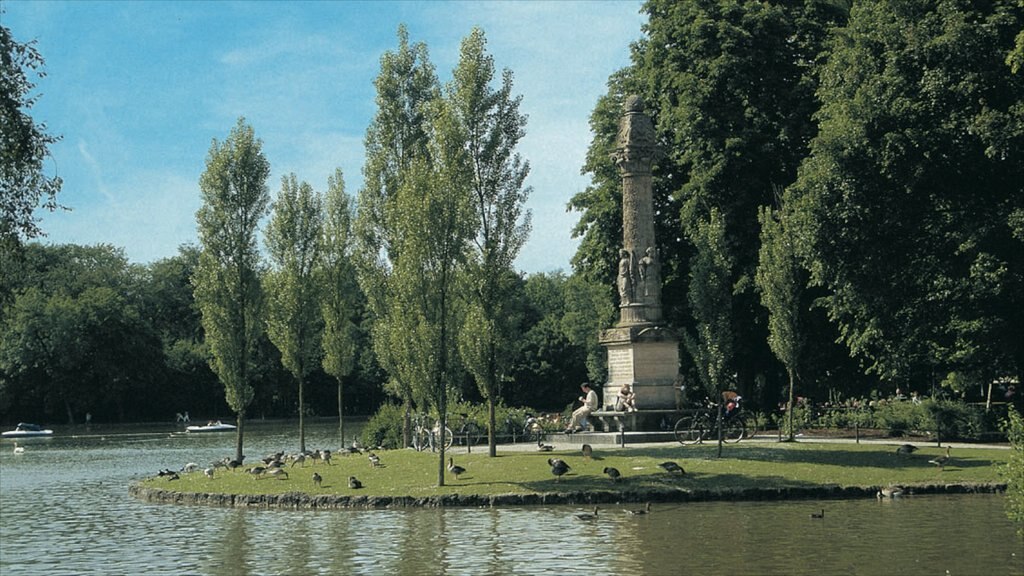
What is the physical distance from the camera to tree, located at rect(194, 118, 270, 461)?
147 feet

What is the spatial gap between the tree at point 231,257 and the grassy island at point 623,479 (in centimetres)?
Result: 803

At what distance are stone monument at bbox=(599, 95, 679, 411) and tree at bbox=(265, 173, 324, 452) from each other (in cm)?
1515

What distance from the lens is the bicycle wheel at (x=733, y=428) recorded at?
1531 inches

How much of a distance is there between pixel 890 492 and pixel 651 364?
12.6 metres

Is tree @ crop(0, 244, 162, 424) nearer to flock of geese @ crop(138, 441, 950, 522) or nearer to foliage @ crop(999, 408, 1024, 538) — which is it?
flock of geese @ crop(138, 441, 950, 522)

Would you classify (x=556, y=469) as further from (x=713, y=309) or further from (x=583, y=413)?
(x=583, y=413)

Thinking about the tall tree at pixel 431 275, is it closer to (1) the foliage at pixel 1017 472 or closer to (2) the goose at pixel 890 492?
(2) the goose at pixel 890 492

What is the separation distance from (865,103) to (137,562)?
27664mm

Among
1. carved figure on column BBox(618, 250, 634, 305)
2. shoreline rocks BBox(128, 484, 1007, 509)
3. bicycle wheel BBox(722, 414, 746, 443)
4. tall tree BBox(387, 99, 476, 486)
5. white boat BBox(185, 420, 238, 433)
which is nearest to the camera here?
shoreline rocks BBox(128, 484, 1007, 509)

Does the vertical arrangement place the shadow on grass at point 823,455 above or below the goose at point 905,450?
below

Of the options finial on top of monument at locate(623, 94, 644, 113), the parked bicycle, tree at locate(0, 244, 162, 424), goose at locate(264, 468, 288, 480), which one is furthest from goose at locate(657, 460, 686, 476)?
tree at locate(0, 244, 162, 424)

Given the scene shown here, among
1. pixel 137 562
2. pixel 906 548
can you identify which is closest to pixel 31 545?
pixel 137 562

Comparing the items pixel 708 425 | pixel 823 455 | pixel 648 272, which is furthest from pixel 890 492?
pixel 648 272

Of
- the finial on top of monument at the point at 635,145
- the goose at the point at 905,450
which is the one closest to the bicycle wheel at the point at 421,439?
the finial on top of monument at the point at 635,145
